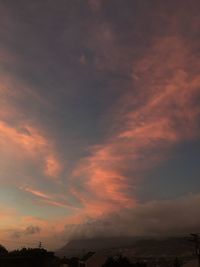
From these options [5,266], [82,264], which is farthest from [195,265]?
[5,266]

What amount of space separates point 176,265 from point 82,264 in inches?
1038

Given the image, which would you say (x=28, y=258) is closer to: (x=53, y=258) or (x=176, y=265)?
(x=53, y=258)

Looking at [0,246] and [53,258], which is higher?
[0,246]

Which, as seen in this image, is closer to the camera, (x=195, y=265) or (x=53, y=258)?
(x=195, y=265)

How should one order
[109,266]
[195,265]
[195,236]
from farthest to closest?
1. [109,266]
2. [195,265]
3. [195,236]

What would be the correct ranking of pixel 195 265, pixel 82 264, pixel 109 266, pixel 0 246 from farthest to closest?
pixel 0 246, pixel 82 264, pixel 109 266, pixel 195 265

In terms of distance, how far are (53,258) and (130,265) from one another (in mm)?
19238

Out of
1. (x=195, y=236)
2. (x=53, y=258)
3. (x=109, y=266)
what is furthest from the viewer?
(x=53, y=258)

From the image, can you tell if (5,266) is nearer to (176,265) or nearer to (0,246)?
(0,246)

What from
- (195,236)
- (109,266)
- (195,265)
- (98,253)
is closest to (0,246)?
(98,253)

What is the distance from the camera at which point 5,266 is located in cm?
9262

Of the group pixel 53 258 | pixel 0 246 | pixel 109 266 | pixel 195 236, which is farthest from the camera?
pixel 0 246

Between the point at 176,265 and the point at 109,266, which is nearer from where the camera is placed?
the point at 109,266

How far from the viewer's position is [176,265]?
108 m
